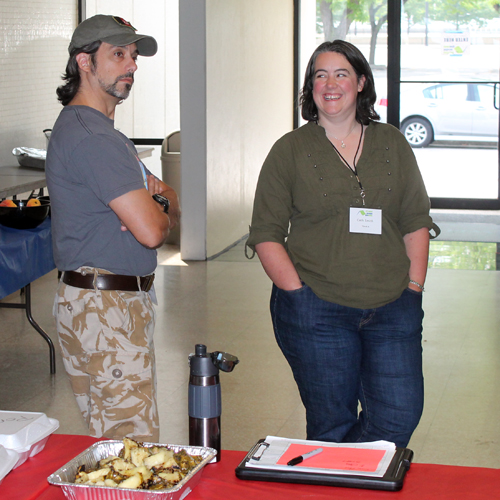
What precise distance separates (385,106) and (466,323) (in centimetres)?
511

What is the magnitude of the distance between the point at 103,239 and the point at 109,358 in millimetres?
318

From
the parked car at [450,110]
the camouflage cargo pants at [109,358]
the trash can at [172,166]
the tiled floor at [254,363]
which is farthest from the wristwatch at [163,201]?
the parked car at [450,110]

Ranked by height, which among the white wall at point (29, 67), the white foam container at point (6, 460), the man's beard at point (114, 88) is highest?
the white wall at point (29, 67)

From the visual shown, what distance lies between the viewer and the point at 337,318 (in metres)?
2.08

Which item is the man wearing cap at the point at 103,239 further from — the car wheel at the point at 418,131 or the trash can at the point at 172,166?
the car wheel at the point at 418,131

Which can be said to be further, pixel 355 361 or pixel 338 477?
pixel 355 361

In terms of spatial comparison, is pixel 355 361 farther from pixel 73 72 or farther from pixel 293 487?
pixel 73 72

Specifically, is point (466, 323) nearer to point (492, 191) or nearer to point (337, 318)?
point (337, 318)

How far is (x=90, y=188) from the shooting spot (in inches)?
76.4

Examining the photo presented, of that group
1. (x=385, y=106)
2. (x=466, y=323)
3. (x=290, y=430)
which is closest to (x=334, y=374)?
(x=290, y=430)

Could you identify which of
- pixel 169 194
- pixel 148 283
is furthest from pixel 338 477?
pixel 169 194

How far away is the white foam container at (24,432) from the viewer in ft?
5.01

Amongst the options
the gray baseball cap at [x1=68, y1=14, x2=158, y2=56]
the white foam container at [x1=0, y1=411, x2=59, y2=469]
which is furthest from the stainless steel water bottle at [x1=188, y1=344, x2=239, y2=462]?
the gray baseball cap at [x1=68, y1=14, x2=158, y2=56]

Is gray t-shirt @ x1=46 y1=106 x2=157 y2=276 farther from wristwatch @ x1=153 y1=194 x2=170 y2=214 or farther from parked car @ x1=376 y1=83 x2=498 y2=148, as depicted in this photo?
parked car @ x1=376 y1=83 x2=498 y2=148
